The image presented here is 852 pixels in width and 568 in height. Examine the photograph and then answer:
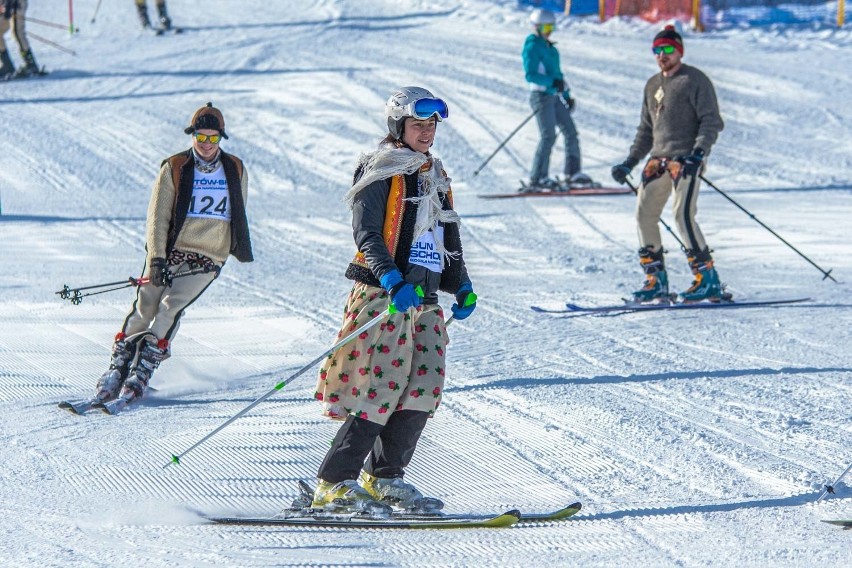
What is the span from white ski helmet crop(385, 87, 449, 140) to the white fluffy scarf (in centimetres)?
12

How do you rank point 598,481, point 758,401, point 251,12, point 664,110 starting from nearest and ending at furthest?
point 598,481
point 758,401
point 664,110
point 251,12

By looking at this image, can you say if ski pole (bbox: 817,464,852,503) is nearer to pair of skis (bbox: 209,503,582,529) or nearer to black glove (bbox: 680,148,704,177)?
pair of skis (bbox: 209,503,582,529)

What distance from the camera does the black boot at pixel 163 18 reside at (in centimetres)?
2253

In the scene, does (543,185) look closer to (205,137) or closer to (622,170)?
(622,170)

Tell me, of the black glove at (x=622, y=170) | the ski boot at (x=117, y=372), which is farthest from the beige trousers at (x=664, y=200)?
the ski boot at (x=117, y=372)

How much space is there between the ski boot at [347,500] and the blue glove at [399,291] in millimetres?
788

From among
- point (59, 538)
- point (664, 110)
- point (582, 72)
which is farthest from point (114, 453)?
point (582, 72)

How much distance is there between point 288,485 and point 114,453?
95cm

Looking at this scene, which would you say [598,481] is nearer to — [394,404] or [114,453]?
[394,404]

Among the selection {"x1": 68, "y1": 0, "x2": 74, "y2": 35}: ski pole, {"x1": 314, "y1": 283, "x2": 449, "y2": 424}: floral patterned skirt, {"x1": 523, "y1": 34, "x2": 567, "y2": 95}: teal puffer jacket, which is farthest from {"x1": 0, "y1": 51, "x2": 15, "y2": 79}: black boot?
{"x1": 314, "y1": 283, "x2": 449, "y2": 424}: floral patterned skirt

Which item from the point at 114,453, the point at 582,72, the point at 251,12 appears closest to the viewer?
the point at 114,453

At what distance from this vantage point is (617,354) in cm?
765

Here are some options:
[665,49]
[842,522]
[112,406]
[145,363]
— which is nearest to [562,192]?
[665,49]

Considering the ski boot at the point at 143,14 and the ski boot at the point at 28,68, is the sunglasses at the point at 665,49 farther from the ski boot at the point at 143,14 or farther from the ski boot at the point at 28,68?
the ski boot at the point at 143,14
